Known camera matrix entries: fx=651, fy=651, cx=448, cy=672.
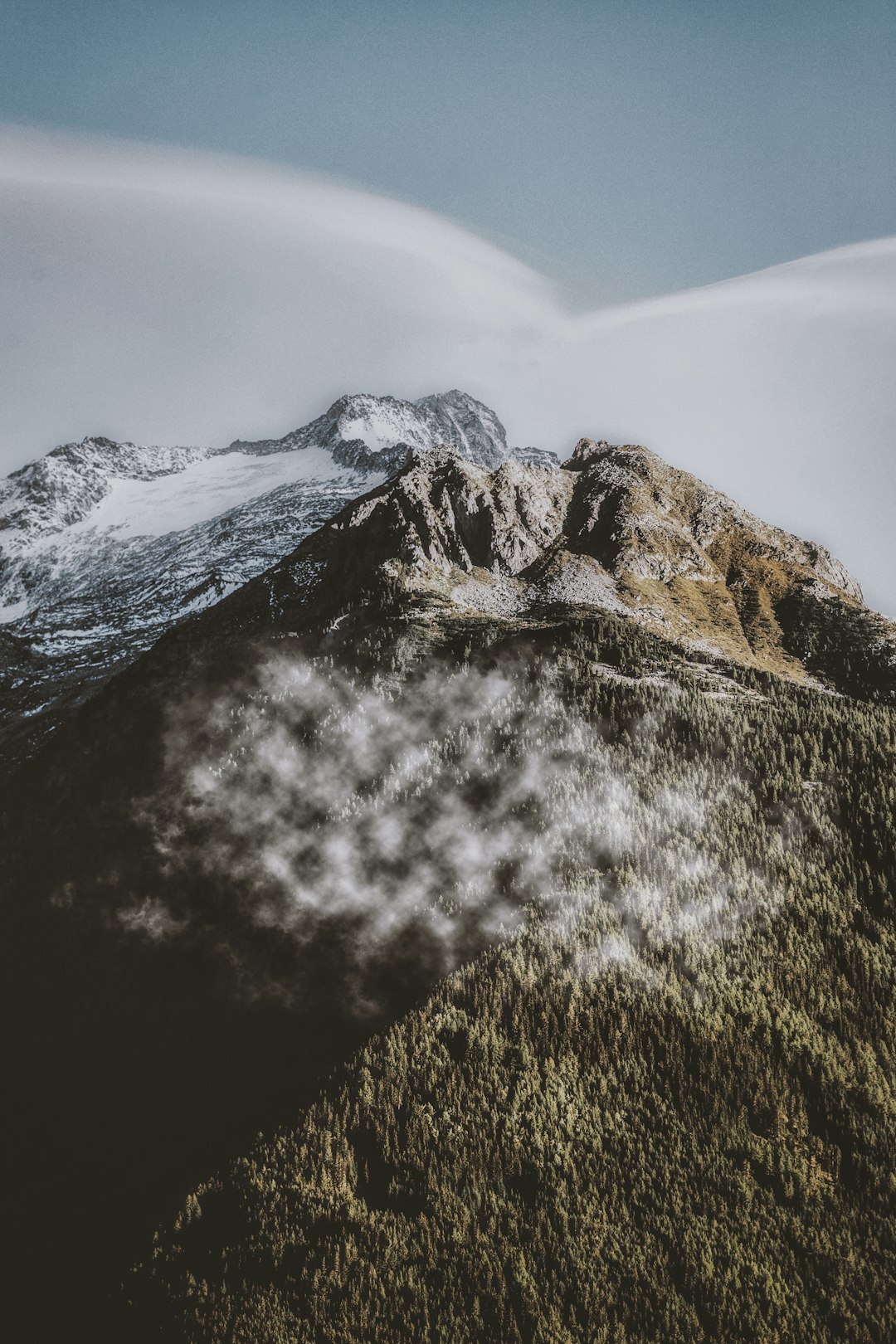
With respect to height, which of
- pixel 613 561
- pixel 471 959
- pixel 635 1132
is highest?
pixel 613 561

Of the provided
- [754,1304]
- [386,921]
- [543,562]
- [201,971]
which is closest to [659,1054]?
[754,1304]

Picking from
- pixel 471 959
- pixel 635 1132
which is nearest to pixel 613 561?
pixel 471 959

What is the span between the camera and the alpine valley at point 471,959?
1948 inches

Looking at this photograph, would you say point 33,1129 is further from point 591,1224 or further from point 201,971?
point 591,1224

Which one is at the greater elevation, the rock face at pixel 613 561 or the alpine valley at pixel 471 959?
the rock face at pixel 613 561

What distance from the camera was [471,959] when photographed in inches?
3081

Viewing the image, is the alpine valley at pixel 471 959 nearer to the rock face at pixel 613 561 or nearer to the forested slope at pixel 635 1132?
the forested slope at pixel 635 1132

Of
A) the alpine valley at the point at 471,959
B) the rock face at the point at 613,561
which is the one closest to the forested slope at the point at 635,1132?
the alpine valley at the point at 471,959

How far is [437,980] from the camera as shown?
7681 cm

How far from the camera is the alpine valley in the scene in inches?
1948

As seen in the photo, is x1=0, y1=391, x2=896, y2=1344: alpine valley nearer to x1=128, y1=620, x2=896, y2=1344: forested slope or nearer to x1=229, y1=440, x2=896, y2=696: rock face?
x1=128, y1=620, x2=896, y2=1344: forested slope

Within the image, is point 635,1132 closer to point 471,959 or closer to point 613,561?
point 471,959

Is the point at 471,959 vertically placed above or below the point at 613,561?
below

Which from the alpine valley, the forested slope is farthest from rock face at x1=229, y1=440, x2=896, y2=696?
the forested slope
